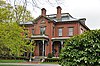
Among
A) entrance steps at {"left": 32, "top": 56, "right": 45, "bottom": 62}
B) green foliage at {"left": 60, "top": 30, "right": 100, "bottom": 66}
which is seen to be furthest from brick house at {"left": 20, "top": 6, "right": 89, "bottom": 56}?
green foliage at {"left": 60, "top": 30, "right": 100, "bottom": 66}

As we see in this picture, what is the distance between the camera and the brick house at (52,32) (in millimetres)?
41281

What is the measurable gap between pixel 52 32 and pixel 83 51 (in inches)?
1396

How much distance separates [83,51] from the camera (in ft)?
23.0

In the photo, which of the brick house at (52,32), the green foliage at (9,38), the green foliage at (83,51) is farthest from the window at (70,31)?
the green foliage at (83,51)

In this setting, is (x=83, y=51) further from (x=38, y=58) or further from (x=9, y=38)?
(x=38, y=58)

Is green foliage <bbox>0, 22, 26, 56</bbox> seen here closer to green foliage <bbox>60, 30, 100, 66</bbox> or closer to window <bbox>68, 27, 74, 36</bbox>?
green foliage <bbox>60, 30, 100, 66</bbox>

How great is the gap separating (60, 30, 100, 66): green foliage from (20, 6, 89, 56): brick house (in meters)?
33.2

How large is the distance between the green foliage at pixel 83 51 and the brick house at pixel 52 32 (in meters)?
33.2

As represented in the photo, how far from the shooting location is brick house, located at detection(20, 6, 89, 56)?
41.3 meters

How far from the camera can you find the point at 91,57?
6785mm

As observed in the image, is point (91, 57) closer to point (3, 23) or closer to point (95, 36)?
point (95, 36)

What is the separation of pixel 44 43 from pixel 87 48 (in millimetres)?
35861

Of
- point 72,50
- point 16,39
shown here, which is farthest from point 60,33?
point 72,50

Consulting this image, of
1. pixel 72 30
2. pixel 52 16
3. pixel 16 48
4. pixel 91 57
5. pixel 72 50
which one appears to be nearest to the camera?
pixel 91 57
